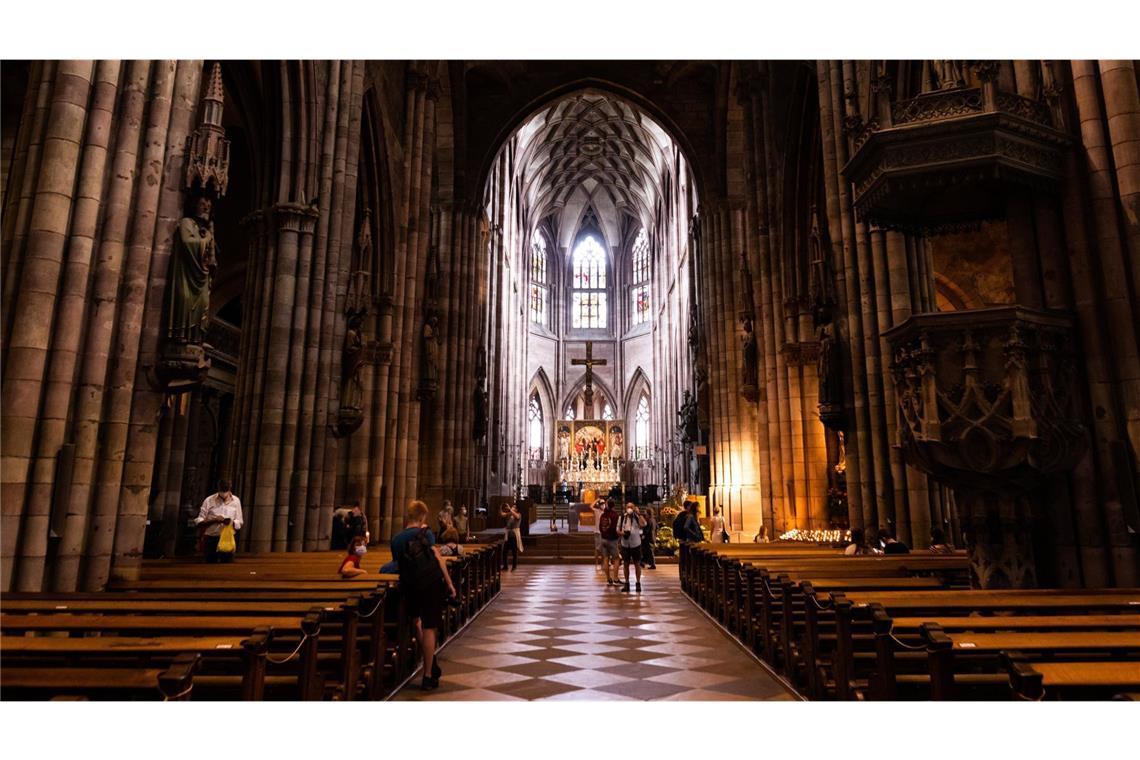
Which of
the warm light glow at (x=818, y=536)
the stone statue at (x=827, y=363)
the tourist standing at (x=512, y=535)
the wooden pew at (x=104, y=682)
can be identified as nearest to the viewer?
the wooden pew at (x=104, y=682)

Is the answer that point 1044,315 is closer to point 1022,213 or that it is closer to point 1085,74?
point 1022,213

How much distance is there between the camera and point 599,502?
16688mm

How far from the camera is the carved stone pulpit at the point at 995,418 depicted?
646 cm

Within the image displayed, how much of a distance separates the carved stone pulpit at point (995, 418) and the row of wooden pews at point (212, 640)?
536cm

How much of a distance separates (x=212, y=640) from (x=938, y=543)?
349 inches

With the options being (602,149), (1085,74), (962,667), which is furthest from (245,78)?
(602,149)

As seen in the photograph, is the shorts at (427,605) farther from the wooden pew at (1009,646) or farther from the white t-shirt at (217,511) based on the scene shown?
the white t-shirt at (217,511)

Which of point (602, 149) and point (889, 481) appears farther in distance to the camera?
point (602, 149)

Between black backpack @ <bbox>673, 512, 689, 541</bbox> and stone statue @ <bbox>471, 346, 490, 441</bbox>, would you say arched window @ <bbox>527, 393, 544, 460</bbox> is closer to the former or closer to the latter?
stone statue @ <bbox>471, 346, 490, 441</bbox>

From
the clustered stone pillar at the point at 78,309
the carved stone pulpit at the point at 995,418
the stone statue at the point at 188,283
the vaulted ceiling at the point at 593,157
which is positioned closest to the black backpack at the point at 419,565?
the clustered stone pillar at the point at 78,309

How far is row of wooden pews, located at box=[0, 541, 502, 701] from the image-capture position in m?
3.20

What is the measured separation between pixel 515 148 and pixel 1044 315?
3197 centimetres

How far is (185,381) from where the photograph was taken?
23.7 feet

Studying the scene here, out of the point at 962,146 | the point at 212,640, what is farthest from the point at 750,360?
the point at 212,640
